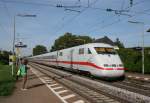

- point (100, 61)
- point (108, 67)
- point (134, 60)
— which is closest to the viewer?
point (108, 67)

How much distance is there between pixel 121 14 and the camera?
28.6 m

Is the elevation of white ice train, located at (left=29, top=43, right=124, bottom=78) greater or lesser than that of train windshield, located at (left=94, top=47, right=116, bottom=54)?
lesser

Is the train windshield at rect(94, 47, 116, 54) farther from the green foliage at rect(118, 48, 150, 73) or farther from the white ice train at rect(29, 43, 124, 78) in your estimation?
the green foliage at rect(118, 48, 150, 73)

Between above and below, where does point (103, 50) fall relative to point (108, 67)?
above

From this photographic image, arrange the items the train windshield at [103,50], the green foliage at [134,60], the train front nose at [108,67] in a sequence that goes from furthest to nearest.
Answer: the green foliage at [134,60] < the train windshield at [103,50] < the train front nose at [108,67]

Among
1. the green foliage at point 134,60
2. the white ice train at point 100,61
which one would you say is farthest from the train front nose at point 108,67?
the green foliage at point 134,60

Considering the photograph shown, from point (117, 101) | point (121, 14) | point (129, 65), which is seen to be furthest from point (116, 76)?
point (129, 65)

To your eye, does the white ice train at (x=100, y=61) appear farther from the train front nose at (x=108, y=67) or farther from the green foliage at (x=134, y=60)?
the green foliage at (x=134, y=60)

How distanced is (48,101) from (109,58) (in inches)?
439

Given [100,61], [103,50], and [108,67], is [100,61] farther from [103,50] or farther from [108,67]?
[103,50]

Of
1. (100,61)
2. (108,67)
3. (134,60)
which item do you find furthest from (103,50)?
(134,60)

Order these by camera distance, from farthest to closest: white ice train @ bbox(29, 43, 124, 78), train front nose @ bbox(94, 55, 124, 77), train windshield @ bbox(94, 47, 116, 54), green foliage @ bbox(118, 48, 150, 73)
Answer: green foliage @ bbox(118, 48, 150, 73)
train windshield @ bbox(94, 47, 116, 54)
white ice train @ bbox(29, 43, 124, 78)
train front nose @ bbox(94, 55, 124, 77)

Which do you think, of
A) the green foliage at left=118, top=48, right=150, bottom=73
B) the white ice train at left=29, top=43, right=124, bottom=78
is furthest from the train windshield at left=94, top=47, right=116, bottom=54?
the green foliage at left=118, top=48, right=150, bottom=73

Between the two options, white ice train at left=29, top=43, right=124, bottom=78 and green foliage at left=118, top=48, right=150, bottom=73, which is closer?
white ice train at left=29, top=43, right=124, bottom=78
